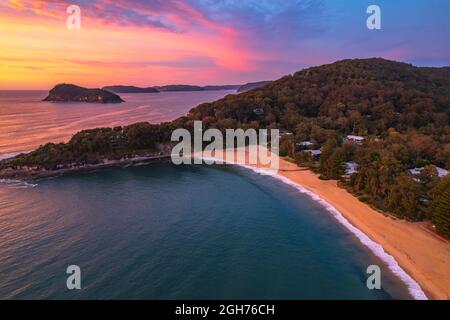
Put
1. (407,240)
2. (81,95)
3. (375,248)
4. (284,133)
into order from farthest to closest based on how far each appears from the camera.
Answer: (81,95), (284,133), (407,240), (375,248)

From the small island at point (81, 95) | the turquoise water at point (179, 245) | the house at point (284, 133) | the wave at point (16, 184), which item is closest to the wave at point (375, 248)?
the turquoise water at point (179, 245)

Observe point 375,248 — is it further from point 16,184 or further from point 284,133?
point 284,133

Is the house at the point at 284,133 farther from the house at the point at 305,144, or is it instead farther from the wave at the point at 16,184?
the wave at the point at 16,184

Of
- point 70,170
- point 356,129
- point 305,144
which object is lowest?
point 70,170

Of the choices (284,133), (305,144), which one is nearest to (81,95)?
(284,133)

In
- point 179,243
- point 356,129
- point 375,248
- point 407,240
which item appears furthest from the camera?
point 356,129

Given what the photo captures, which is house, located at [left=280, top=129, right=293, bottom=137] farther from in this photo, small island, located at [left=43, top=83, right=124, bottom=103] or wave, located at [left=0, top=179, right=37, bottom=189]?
small island, located at [left=43, top=83, right=124, bottom=103]

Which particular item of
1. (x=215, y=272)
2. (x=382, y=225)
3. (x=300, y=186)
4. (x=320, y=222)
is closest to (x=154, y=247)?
(x=215, y=272)
